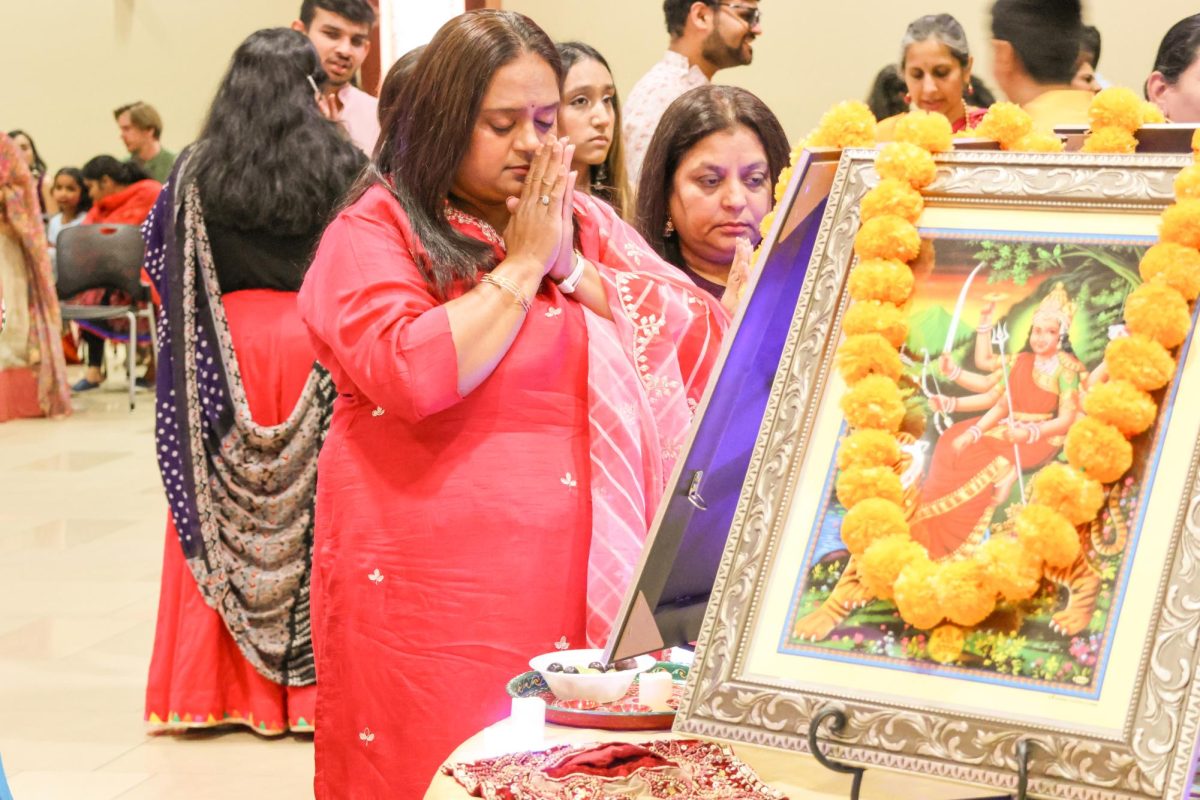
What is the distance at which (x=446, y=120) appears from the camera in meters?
1.86

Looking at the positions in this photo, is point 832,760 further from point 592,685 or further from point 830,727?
point 592,685

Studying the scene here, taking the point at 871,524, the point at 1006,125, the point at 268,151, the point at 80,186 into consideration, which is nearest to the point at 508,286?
the point at 1006,125

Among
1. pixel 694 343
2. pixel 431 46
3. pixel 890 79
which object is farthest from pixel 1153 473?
pixel 890 79

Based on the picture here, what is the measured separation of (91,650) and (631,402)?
2976 millimetres

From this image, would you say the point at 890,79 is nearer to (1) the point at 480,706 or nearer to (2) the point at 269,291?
(2) the point at 269,291

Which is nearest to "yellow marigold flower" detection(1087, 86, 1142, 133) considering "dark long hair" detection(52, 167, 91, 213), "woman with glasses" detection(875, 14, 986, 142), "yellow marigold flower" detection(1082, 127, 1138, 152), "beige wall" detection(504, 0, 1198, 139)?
"yellow marigold flower" detection(1082, 127, 1138, 152)

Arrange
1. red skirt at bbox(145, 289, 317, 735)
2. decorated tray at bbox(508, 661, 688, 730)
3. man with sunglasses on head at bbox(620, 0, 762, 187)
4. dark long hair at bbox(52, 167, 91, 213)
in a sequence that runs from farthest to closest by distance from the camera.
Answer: dark long hair at bbox(52, 167, 91, 213), man with sunglasses on head at bbox(620, 0, 762, 187), red skirt at bbox(145, 289, 317, 735), decorated tray at bbox(508, 661, 688, 730)

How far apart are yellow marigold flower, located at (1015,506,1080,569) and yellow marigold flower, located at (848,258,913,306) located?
223mm

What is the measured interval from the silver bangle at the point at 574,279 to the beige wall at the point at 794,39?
540 cm

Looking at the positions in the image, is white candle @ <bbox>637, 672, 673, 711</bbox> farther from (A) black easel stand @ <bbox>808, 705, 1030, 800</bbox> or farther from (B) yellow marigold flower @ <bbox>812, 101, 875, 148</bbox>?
(B) yellow marigold flower @ <bbox>812, 101, 875, 148</bbox>

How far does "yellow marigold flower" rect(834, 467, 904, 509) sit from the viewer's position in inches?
46.6

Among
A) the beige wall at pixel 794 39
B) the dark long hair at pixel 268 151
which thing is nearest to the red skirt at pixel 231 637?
the dark long hair at pixel 268 151

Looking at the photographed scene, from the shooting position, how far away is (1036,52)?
3.20 meters

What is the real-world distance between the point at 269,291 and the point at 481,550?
1.90m
